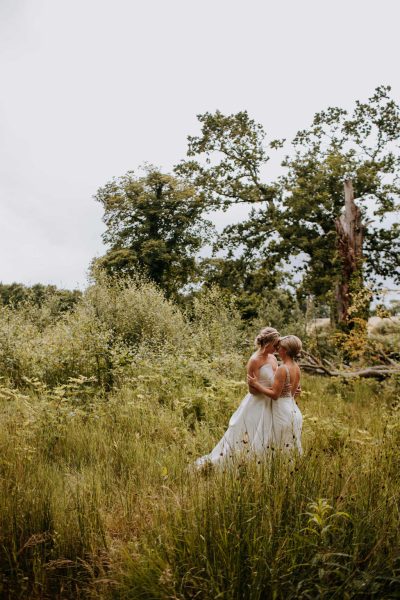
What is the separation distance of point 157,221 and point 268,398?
29.5 metres

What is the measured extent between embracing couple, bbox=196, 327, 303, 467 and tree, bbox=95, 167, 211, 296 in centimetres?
2676

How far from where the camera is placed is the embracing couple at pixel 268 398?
5199 mm

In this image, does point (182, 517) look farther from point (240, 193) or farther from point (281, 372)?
point (240, 193)

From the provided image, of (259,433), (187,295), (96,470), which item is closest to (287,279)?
(187,295)

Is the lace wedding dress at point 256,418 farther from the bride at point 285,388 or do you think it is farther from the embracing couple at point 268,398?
the bride at point 285,388

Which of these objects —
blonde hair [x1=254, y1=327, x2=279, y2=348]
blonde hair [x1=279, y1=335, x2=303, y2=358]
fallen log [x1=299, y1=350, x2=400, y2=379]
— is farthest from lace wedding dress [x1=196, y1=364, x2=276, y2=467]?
fallen log [x1=299, y1=350, x2=400, y2=379]

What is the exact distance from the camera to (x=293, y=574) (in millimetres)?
2201

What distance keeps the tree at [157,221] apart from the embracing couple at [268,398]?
26762 millimetres

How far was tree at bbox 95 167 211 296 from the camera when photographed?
33.0m

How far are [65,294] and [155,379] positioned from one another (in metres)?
33.2

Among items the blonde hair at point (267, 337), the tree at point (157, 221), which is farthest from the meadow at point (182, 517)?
the tree at point (157, 221)

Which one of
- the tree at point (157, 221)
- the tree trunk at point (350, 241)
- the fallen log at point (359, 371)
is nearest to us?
the fallen log at point (359, 371)

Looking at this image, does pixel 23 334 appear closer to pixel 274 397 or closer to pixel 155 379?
pixel 155 379

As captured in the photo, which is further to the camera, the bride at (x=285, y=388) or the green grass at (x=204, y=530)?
the bride at (x=285, y=388)
